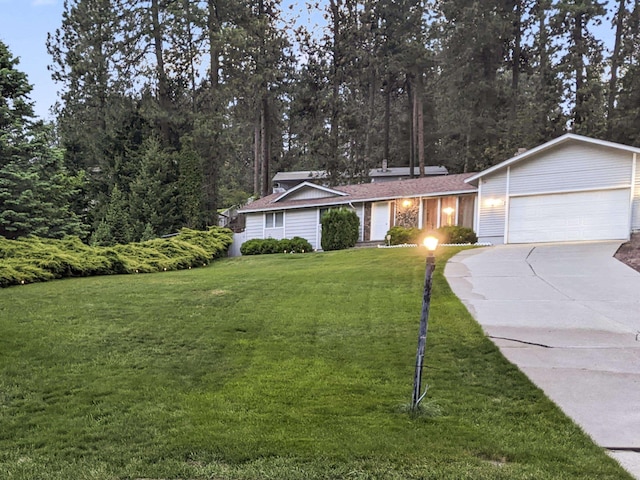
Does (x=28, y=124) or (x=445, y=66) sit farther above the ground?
(x=445, y=66)

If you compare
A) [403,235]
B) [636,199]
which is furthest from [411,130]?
[636,199]

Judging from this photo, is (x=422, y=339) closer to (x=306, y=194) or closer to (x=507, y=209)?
(x=507, y=209)

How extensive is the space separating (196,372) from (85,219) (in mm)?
24426

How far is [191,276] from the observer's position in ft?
39.9

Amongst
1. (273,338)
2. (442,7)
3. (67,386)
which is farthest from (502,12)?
(67,386)

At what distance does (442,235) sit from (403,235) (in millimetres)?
1550

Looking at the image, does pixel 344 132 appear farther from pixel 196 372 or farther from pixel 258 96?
pixel 196 372

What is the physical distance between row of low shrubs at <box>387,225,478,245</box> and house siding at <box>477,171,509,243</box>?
0.43 m

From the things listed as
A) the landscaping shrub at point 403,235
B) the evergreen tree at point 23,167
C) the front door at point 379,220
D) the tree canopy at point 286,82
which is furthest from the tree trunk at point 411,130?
the evergreen tree at point 23,167

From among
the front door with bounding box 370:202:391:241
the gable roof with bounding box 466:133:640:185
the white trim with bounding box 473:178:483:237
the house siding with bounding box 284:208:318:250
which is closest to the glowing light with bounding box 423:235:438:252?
the gable roof with bounding box 466:133:640:185

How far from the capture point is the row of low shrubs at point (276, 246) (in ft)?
65.7

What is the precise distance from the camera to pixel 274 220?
22.5 m

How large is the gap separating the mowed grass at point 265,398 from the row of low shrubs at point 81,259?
136 inches

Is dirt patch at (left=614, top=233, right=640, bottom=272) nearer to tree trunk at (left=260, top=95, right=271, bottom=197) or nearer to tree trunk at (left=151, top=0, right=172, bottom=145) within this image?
tree trunk at (left=260, top=95, right=271, bottom=197)
